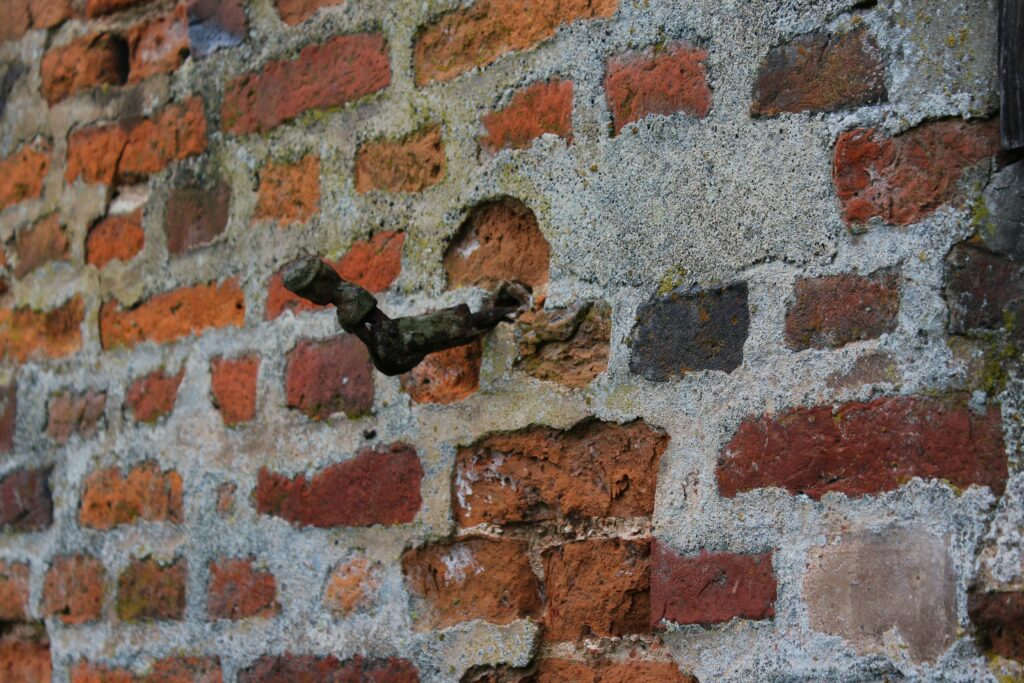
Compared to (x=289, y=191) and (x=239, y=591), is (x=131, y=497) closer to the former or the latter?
(x=239, y=591)

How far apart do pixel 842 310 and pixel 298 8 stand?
3.07 feet

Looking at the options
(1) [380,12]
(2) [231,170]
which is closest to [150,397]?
(2) [231,170]

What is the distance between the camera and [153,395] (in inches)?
69.6

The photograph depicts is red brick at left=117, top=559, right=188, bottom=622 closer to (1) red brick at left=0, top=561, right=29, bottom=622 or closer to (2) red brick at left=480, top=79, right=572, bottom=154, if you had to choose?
(1) red brick at left=0, top=561, right=29, bottom=622

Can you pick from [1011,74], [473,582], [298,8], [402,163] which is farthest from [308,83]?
[1011,74]

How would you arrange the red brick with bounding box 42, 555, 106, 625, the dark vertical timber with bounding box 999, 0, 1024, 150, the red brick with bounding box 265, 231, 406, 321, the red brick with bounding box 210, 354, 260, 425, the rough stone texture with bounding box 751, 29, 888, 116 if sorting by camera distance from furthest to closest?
the red brick with bounding box 42, 555, 106, 625 → the red brick with bounding box 210, 354, 260, 425 → the red brick with bounding box 265, 231, 406, 321 → the rough stone texture with bounding box 751, 29, 888, 116 → the dark vertical timber with bounding box 999, 0, 1024, 150

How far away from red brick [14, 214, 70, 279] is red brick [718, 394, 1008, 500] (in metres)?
1.25

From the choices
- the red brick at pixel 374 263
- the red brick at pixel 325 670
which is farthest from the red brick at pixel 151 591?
the red brick at pixel 374 263

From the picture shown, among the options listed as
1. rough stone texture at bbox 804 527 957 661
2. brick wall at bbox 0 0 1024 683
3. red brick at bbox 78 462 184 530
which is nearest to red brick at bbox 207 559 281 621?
brick wall at bbox 0 0 1024 683

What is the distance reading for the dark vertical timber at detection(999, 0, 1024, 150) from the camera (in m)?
1.08

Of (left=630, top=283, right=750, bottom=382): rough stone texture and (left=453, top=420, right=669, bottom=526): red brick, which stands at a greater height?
(left=630, top=283, right=750, bottom=382): rough stone texture

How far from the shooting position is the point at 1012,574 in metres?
1.07

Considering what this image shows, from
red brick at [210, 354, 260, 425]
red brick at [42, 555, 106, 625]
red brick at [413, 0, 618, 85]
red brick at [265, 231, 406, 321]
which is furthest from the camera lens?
red brick at [42, 555, 106, 625]

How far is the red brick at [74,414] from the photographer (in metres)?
1.84
